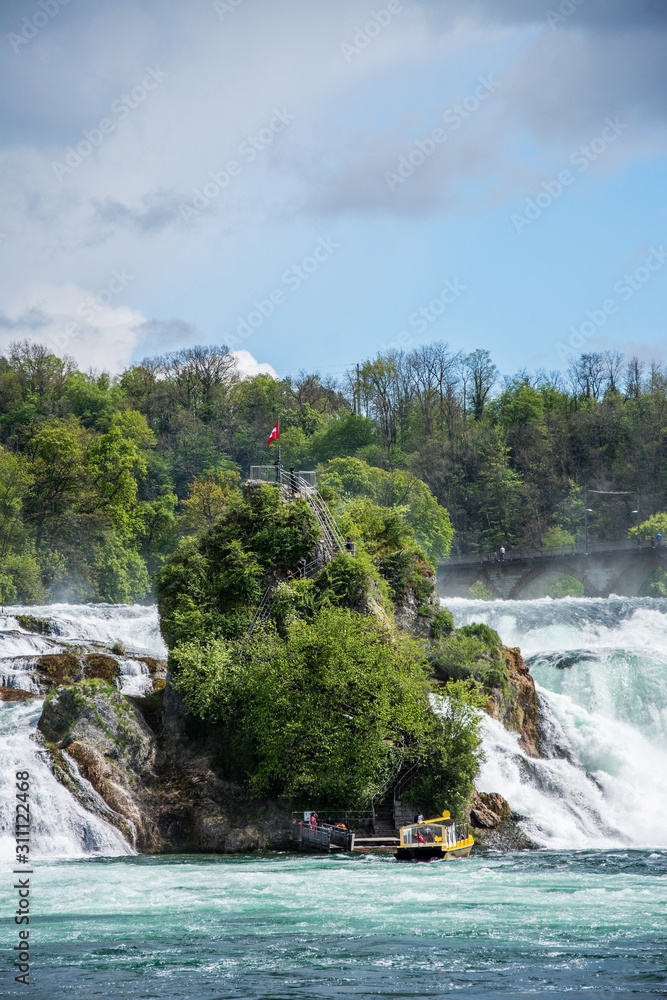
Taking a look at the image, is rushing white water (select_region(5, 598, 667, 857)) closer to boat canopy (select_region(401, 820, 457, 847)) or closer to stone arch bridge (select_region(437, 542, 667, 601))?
boat canopy (select_region(401, 820, 457, 847))

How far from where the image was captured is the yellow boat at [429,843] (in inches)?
1255

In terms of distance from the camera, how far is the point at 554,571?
3691 inches

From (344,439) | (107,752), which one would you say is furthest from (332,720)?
(344,439)

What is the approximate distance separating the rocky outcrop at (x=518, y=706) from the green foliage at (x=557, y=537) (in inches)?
2483

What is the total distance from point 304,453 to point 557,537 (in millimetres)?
27564

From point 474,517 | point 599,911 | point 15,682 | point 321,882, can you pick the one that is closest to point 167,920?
point 321,882

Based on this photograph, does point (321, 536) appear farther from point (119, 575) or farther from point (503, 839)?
point (119, 575)

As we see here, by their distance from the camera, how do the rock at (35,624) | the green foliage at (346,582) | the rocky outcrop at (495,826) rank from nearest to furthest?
1. the rocky outcrop at (495,826)
2. the green foliage at (346,582)
3. the rock at (35,624)

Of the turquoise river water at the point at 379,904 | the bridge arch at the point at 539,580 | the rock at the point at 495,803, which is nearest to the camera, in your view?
the turquoise river water at the point at 379,904

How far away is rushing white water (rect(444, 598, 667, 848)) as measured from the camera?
38.8m

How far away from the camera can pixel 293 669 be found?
36.8 metres

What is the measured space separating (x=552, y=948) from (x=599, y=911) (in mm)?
3532

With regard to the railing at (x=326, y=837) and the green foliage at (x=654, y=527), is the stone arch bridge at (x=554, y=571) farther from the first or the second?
the railing at (x=326, y=837)

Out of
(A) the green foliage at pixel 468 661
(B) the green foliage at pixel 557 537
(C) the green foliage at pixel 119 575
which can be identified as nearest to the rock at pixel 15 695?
(A) the green foliage at pixel 468 661
